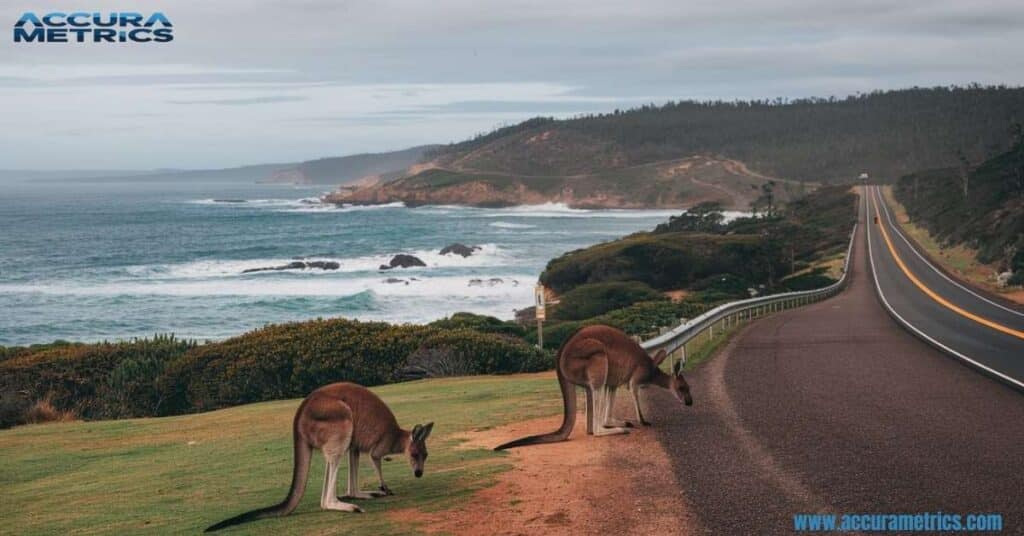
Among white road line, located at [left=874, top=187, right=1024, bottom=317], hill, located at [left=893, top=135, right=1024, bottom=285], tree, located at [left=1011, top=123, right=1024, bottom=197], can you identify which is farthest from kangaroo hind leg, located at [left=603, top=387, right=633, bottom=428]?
tree, located at [left=1011, top=123, right=1024, bottom=197]

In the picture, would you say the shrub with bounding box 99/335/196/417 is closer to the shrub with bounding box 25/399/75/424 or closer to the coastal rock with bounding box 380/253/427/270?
the shrub with bounding box 25/399/75/424

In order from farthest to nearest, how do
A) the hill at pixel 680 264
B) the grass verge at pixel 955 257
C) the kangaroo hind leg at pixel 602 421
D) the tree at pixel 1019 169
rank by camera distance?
the tree at pixel 1019 169
the hill at pixel 680 264
the grass verge at pixel 955 257
the kangaroo hind leg at pixel 602 421

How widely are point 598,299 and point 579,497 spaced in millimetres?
46738

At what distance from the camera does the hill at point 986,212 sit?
69.2 metres

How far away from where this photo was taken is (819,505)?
9.16 meters

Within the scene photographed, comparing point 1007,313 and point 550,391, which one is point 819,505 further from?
point 1007,313

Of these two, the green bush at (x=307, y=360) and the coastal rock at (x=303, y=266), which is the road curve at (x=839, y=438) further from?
the coastal rock at (x=303, y=266)

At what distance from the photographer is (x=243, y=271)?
92812mm

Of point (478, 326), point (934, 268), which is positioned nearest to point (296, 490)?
point (478, 326)

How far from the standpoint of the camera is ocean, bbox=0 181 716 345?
65000mm

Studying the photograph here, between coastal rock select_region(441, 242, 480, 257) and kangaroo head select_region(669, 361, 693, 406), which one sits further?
coastal rock select_region(441, 242, 480, 257)

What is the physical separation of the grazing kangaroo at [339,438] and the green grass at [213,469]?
0.15 m

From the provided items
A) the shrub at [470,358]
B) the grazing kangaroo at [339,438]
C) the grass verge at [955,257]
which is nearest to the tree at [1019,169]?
the grass verge at [955,257]

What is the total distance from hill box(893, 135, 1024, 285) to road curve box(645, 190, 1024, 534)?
4148cm
